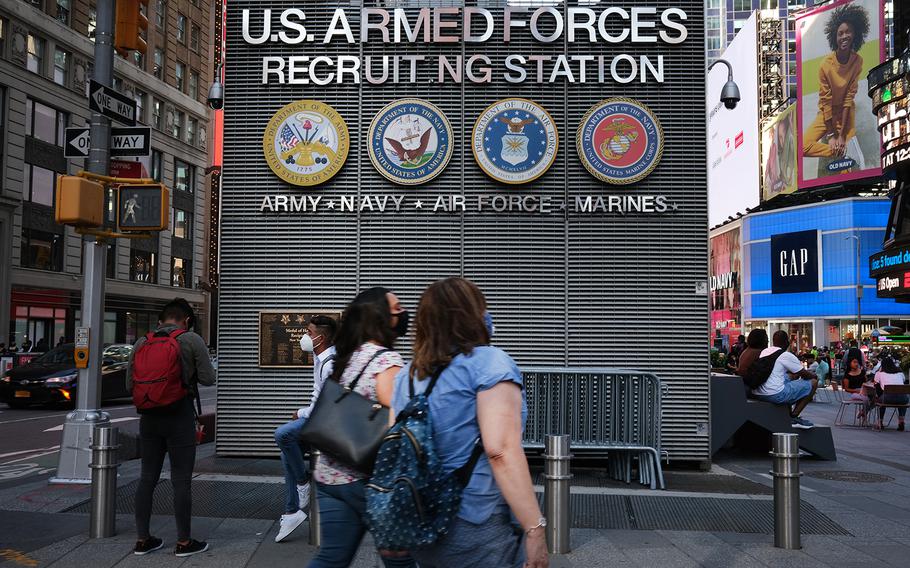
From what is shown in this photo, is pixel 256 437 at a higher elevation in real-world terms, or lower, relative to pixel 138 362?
lower

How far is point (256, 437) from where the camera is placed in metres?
10.2

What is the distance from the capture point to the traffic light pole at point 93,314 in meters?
8.83

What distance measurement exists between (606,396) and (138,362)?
5.02m

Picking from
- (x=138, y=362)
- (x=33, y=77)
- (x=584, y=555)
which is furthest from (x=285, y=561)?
(x=33, y=77)

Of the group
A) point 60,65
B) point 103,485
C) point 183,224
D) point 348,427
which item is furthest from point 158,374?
point 183,224

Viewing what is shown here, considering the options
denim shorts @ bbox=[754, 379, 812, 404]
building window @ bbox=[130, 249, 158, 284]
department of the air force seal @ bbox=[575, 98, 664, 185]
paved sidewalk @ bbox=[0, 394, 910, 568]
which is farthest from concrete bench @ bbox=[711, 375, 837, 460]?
building window @ bbox=[130, 249, 158, 284]

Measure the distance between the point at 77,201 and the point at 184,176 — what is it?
151 feet

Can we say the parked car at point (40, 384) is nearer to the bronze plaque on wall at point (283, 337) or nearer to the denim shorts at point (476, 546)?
the bronze plaque on wall at point (283, 337)

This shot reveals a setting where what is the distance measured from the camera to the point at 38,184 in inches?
1483

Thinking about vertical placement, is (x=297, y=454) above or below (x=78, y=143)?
below

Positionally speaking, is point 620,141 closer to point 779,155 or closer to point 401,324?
point 401,324

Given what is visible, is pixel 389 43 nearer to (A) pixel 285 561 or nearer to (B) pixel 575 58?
(B) pixel 575 58

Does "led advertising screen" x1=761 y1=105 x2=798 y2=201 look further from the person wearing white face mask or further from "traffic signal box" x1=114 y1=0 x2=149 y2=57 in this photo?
the person wearing white face mask

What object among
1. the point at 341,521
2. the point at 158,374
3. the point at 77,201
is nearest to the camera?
the point at 341,521
